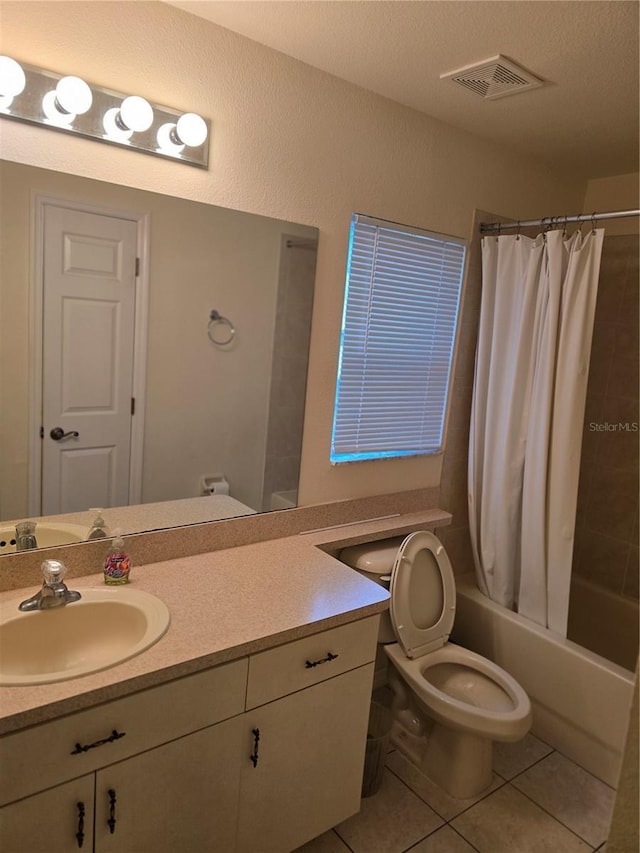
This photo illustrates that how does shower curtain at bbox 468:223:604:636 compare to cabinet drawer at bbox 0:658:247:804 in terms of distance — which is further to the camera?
shower curtain at bbox 468:223:604:636

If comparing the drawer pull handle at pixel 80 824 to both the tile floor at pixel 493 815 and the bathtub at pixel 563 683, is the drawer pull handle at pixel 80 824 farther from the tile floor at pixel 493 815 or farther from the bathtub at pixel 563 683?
the bathtub at pixel 563 683

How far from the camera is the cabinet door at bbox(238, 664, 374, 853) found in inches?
60.9

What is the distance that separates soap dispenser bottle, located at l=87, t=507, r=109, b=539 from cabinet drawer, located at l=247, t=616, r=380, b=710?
0.60 metres

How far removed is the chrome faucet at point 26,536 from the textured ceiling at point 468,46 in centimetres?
149

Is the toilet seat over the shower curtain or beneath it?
beneath

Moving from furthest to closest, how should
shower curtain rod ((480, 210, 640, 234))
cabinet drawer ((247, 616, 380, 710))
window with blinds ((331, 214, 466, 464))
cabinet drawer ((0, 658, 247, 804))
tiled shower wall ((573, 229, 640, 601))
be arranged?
1. tiled shower wall ((573, 229, 640, 601))
2. window with blinds ((331, 214, 466, 464))
3. shower curtain rod ((480, 210, 640, 234))
4. cabinet drawer ((247, 616, 380, 710))
5. cabinet drawer ((0, 658, 247, 804))

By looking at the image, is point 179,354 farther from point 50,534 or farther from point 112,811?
point 112,811

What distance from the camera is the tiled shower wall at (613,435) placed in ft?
Answer: 9.48

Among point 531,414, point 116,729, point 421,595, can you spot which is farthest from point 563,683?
point 116,729

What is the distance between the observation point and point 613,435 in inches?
118

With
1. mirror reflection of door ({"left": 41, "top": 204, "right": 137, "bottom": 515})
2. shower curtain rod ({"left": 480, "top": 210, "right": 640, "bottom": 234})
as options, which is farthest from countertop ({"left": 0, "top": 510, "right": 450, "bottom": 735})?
shower curtain rod ({"left": 480, "top": 210, "right": 640, "bottom": 234})

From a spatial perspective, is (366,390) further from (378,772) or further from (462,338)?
(378,772)

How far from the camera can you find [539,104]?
6.68 ft

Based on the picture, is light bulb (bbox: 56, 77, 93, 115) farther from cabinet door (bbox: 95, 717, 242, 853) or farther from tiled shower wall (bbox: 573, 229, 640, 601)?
tiled shower wall (bbox: 573, 229, 640, 601)
